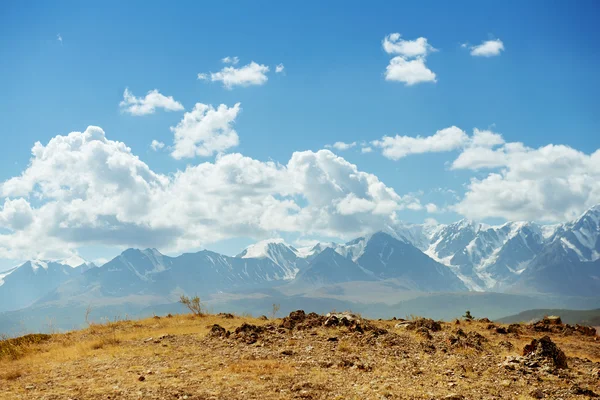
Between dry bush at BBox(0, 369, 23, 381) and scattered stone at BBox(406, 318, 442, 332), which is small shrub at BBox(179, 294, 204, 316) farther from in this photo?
dry bush at BBox(0, 369, 23, 381)

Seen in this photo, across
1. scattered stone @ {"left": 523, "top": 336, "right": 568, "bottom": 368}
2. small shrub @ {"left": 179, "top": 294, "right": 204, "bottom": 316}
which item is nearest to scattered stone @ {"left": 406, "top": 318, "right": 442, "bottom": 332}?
scattered stone @ {"left": 523, "top": 336, "right": 568, "bottom": 368}

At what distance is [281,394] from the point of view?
17.2 meters

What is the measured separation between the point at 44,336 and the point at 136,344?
12.1m

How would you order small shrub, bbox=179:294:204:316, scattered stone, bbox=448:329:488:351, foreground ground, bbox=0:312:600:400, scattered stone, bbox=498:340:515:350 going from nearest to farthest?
foreground ground, bbox=0:312:600:400
scattered stone, bbox=448:329:488:351
scattered stone, bbox=498:340:515:350
small shrub, bbox=179:294:204:316

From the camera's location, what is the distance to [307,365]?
22.0 meters

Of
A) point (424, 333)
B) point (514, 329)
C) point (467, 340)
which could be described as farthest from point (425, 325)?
point (514, 329)

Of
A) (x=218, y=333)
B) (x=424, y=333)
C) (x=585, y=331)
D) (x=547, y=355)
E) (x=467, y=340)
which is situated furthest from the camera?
(x=585, y=331)

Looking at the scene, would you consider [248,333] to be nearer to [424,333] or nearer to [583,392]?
[424,333]

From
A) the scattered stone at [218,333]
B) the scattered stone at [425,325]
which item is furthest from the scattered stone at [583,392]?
the scattered stone at [218,333]

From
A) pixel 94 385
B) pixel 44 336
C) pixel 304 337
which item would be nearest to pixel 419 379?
pixel 304 337

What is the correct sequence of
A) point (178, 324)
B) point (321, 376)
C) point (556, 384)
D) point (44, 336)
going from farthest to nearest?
point (178, 324), point (44, 336), point (321, 376), point (556, 384)

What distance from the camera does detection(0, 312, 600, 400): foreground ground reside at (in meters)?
17.8

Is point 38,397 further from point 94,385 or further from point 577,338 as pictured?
point 577,338

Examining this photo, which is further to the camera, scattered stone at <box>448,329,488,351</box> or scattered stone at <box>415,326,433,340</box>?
scattered stone at <box>415,326,433,340</box>
